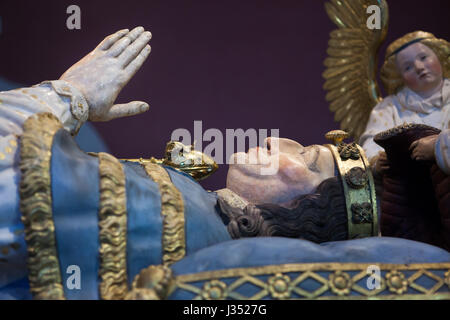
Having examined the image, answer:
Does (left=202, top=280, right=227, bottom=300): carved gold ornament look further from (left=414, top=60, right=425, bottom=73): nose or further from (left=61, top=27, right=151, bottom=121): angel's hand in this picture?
(left=414, top=60, right=425, bottom=73): nose

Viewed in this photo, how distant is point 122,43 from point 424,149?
2.12ft

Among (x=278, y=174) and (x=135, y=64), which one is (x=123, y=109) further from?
(x=278, y=174)

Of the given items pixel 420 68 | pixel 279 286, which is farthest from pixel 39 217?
pixel 420 68

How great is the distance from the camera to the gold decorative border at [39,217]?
744mm

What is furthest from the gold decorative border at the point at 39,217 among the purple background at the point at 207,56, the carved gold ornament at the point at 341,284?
the purple background at the point at 207,56

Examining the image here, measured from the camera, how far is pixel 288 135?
7.91ft

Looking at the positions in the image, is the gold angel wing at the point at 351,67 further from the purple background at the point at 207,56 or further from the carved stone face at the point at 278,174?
the carved stone face at the point at 278,174

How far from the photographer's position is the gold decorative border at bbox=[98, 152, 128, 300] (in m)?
0.78

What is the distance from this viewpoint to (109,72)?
3.29ft

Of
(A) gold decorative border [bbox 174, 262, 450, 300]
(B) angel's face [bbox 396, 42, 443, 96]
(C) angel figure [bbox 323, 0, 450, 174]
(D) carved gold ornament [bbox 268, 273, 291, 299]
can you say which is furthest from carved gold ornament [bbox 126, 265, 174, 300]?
(B) angel's face [bbox 396, 42, 443, 96]
